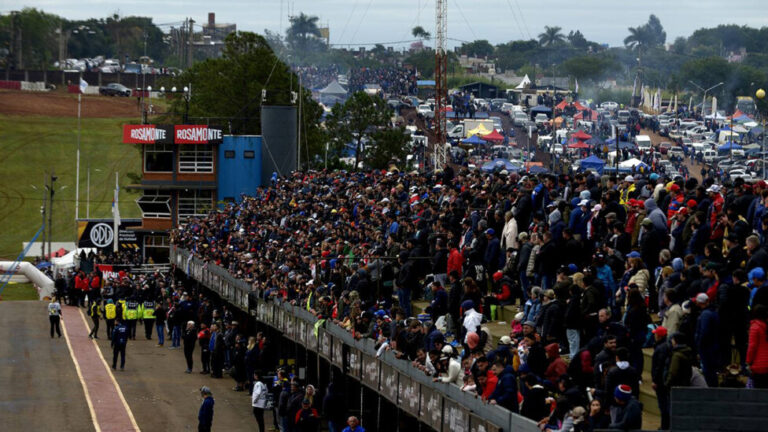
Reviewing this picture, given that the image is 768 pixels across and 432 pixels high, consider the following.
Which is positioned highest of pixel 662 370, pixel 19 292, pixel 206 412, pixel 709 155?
pixel 709 155

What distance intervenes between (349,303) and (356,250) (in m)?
4.08

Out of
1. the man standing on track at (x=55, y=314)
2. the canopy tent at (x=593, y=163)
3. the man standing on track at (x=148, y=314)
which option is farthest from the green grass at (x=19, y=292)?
the canopy tent at (x=593, y=163)

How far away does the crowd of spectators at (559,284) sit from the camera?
14.6 m

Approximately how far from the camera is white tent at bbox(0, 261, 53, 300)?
195 feet

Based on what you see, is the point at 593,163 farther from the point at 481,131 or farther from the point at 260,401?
the point at 260,401

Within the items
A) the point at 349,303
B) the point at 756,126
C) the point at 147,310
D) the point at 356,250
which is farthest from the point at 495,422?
the point at 756,126

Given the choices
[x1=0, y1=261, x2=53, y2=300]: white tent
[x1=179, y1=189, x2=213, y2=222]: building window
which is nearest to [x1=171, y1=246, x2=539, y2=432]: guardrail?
[x1=0, y1=261, x2=53, y2=300]: white tent

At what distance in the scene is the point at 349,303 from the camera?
25.0 m

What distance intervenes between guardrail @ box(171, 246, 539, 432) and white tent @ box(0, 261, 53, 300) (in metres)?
25.4

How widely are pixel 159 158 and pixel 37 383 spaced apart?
106ft

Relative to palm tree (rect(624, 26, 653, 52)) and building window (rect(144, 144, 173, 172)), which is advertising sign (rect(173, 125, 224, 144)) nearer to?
building window (rect(144, 144, 173, 172))

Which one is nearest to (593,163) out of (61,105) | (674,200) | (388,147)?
(674,200)

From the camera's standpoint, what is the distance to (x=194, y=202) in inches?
2559

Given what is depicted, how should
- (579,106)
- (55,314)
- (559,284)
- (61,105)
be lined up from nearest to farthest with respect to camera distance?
(559,284) < (55,314) < (579,106) < (61,105)
